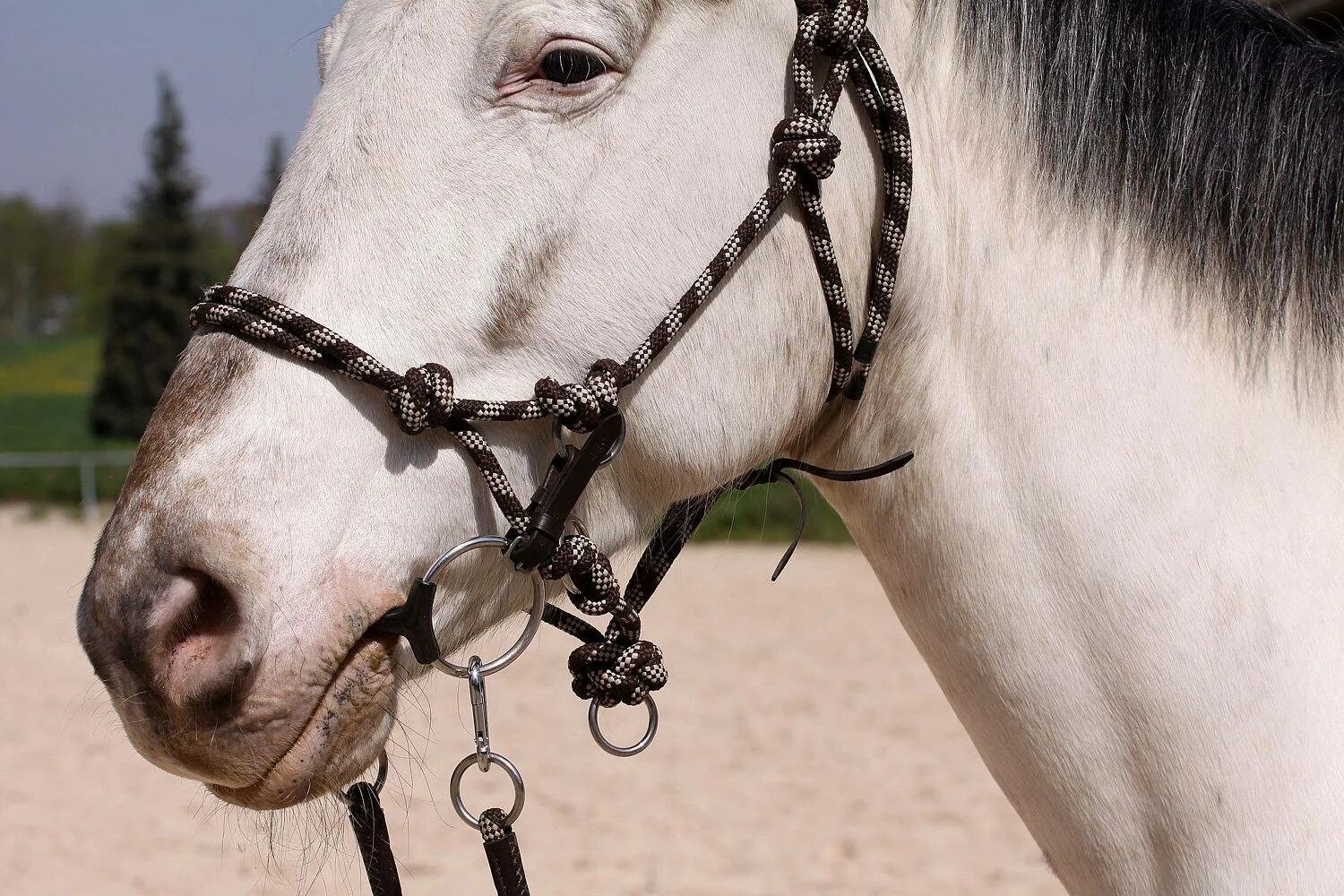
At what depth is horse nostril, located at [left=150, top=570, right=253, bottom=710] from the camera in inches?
46.1

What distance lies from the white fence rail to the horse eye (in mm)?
17701

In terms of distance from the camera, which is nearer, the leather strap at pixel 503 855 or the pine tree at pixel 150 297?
the leather strap at pixel 503 855

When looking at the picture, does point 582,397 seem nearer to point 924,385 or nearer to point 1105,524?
point 924,385

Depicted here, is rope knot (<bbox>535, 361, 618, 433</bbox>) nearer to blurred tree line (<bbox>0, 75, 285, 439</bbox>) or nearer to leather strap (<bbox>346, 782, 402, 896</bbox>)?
leather strap (<bbox>346, 782, 402, 896</bbox>)

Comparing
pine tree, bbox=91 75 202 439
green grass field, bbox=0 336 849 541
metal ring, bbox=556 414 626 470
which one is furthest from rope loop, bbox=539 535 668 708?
pine tree, bbox=91 75 202 439

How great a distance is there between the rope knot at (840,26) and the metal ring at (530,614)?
709 millimetres

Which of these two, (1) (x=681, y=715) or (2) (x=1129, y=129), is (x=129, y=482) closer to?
(2) (x=1129, y=129)

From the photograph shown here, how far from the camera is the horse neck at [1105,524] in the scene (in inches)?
50.4

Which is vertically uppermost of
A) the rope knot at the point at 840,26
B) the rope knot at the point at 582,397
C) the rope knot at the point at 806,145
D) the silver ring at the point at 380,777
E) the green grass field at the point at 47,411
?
the rope knot at the point at 840,26

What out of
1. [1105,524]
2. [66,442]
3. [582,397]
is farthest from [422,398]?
[66,442]

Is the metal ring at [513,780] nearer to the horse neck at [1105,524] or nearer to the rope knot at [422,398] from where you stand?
the rope knot at [422,398]

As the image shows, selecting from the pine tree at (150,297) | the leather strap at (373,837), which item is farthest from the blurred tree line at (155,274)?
the leather strap at (373,837)

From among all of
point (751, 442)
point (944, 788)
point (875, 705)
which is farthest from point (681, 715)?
point (751, 442)

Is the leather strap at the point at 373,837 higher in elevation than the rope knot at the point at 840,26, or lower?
lower
